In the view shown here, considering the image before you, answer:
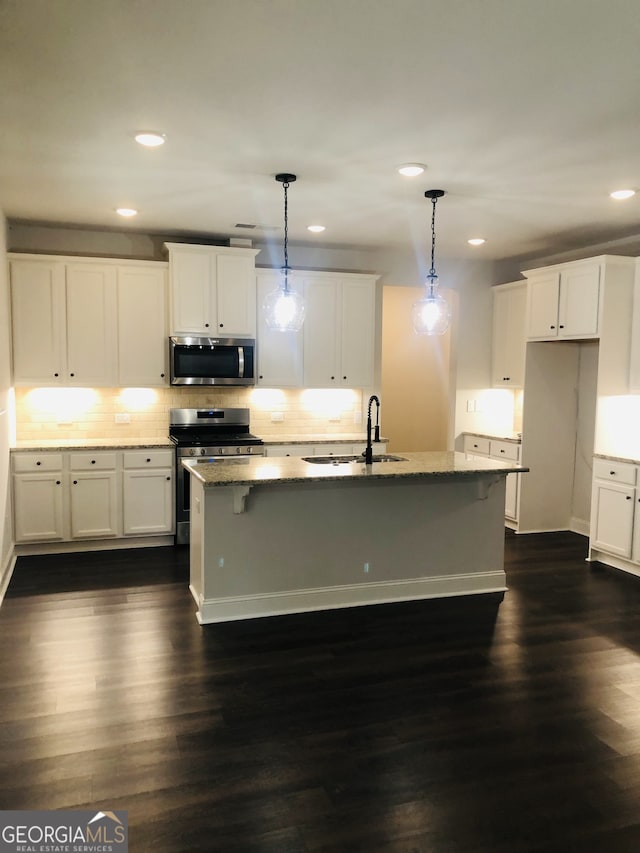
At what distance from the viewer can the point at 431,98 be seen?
109 inches

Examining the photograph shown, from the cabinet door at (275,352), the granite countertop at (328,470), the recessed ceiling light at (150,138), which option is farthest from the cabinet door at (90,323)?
the recessed ceiling light at (150,138)

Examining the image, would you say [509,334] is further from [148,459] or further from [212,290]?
[148,459]

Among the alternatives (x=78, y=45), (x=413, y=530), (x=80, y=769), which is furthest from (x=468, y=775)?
(x=78, y=45)

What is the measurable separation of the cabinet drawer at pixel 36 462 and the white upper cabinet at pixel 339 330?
2327 mm

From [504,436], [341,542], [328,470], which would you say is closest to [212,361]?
[328,470]

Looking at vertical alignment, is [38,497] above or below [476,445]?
below

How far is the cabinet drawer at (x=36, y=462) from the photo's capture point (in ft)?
16.8

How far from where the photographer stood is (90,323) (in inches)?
217

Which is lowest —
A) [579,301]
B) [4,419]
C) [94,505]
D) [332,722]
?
[332,722]

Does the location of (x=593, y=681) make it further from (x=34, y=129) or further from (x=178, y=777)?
(x=34, y=129)

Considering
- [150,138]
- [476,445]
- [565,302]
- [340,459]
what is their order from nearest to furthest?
[150,138] → [340,459] → [565,302] → [476,445]

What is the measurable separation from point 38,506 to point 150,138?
321 cm

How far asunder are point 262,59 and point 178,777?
273 centimetres

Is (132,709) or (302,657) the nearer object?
(132,709)
